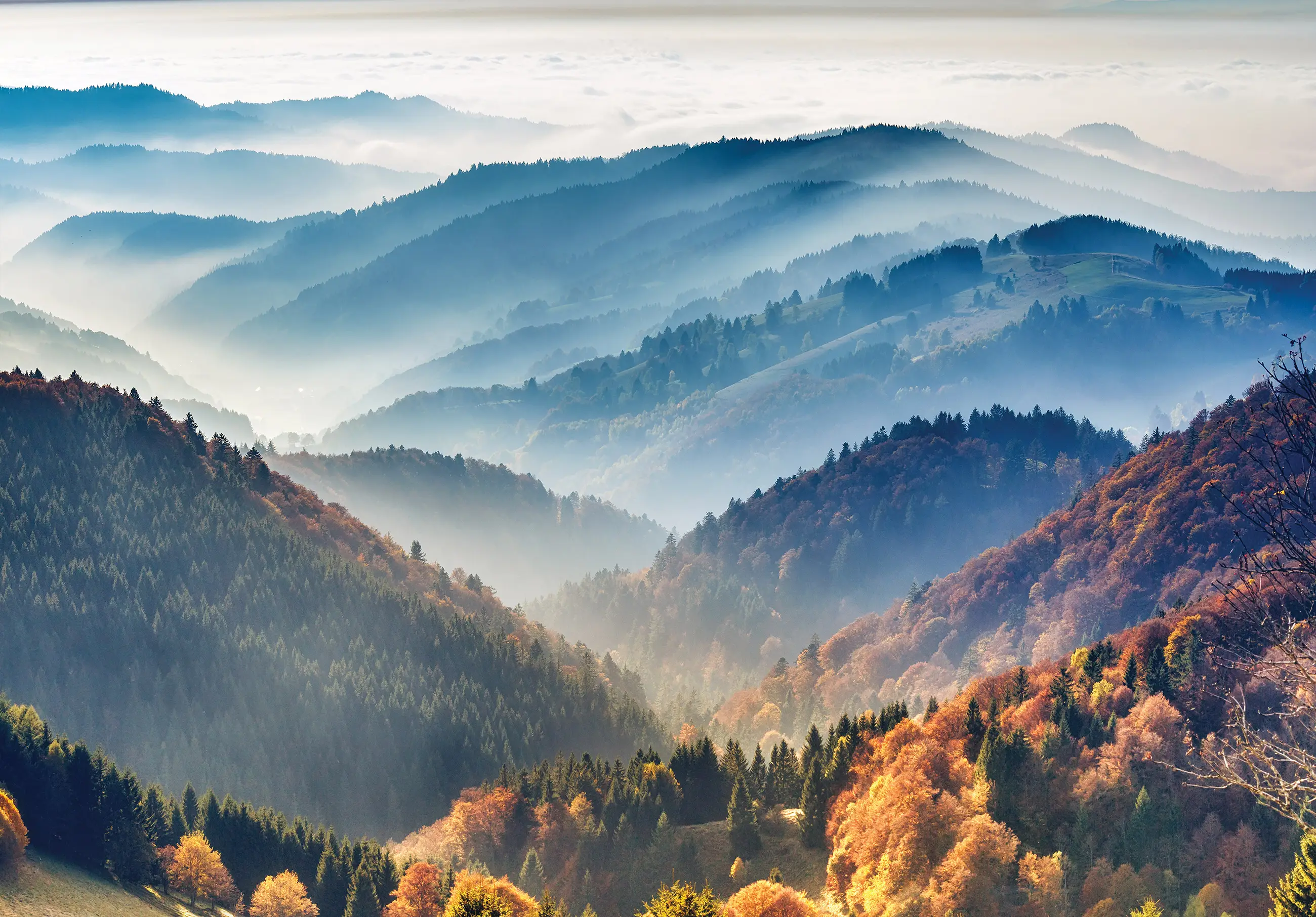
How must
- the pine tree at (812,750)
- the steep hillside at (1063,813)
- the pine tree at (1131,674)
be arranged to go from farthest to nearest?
the pine tree at (812,750)
the pine tree at (1131,674)
the steep hillside at (1063,813)

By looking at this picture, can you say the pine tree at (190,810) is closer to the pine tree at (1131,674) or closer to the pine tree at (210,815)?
the pine tree at (210,815)

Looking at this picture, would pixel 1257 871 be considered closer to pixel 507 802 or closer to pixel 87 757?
pixel 507 802

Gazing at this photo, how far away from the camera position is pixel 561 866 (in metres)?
127

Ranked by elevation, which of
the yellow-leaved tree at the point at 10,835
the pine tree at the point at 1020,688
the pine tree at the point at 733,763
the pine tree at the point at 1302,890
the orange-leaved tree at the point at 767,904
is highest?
the pine tree at the point at 1302,890

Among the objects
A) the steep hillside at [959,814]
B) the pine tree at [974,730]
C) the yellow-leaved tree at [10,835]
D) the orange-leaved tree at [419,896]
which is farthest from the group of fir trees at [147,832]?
the pine tree at [974,730]

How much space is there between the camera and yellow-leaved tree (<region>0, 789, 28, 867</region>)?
97.9 m

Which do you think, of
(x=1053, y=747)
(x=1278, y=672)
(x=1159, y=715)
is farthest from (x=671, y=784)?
(x=1278, y=672)

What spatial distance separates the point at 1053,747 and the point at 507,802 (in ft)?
200

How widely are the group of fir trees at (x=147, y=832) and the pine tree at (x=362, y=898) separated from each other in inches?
3.5

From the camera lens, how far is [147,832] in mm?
112438

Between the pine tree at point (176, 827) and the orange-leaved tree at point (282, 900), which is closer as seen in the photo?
the orange-leaved tree at point (282, 900)

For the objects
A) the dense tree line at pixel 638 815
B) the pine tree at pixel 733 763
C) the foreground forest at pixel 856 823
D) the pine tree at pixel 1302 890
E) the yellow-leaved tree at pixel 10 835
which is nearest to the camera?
the pine tree at pixel 1302 890

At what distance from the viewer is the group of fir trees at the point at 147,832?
10988 cm

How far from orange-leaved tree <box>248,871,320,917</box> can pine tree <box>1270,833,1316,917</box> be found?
3548 inches
